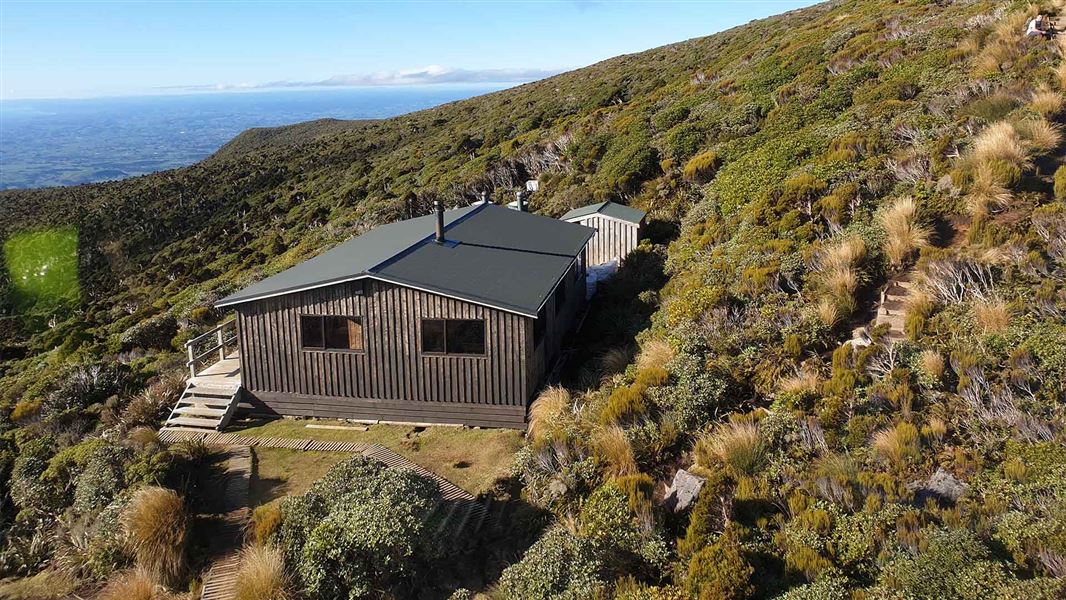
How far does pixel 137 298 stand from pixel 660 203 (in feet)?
93.3

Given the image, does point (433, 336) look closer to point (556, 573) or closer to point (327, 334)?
point (327, 334)

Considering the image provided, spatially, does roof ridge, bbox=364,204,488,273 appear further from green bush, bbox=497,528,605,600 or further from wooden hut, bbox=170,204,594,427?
green bush, bbox=497,528,605,600

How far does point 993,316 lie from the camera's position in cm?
889

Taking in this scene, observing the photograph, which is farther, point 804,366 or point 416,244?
point 416,244

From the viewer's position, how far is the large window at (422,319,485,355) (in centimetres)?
1162

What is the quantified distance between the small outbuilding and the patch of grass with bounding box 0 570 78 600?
14.3 m

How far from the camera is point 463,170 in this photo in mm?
34156

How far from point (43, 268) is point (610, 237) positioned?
44308mm

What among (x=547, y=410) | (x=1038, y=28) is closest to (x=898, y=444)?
(x=547, y=410)

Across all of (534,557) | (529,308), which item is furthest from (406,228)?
(534,557)

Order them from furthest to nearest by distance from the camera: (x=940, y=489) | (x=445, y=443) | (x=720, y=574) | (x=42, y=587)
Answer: (x=445, y=443) < (x=42, y=587) < (x=940, y=489) < (x=720, y=574)

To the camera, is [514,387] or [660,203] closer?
[514,387]

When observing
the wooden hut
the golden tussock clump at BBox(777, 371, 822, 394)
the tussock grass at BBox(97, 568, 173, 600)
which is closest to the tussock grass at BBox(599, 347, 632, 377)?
the wooden hut

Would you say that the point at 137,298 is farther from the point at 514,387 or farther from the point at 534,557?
the point at 534,557
